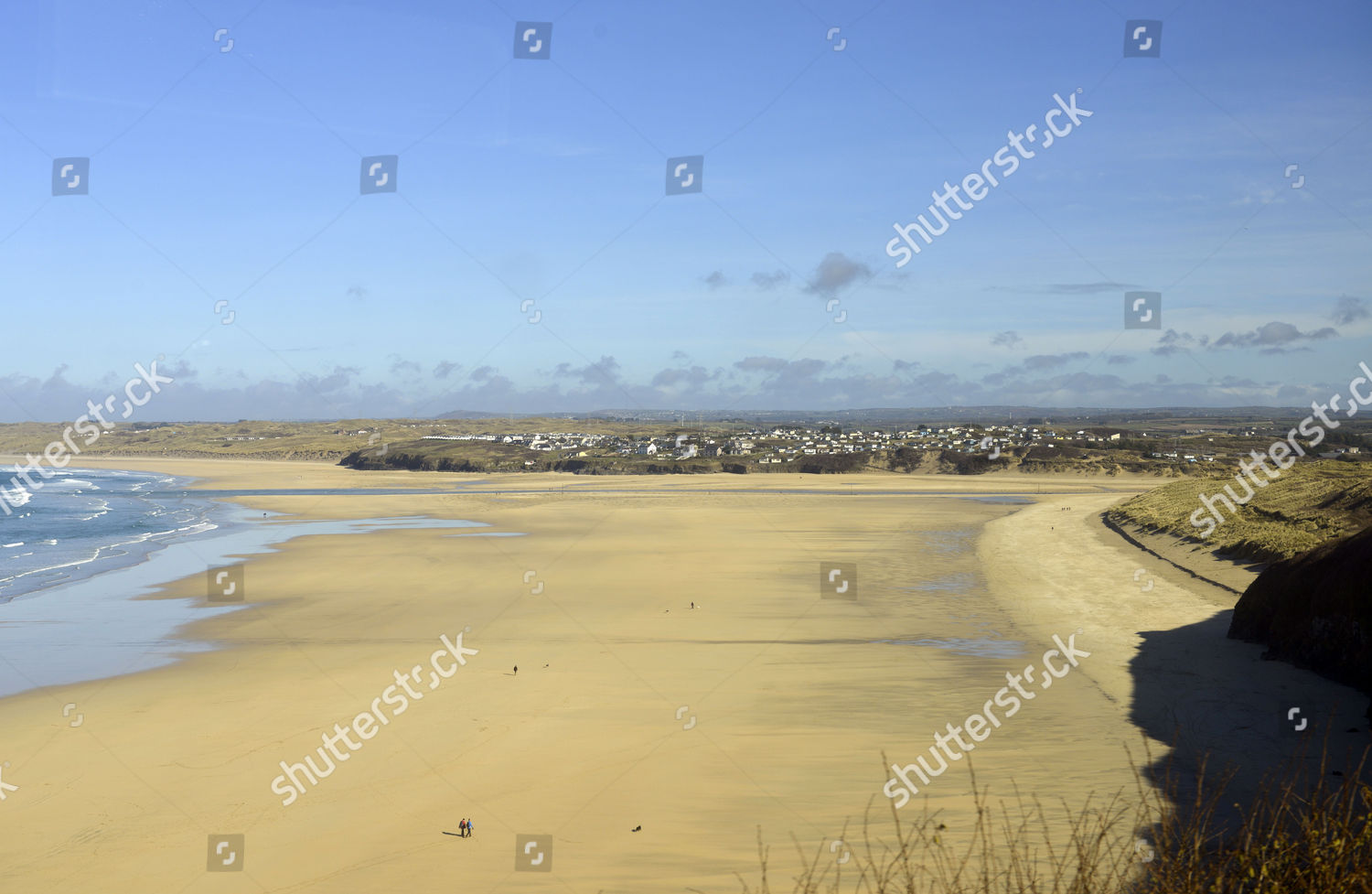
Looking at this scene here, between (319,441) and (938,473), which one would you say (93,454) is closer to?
(319,441)

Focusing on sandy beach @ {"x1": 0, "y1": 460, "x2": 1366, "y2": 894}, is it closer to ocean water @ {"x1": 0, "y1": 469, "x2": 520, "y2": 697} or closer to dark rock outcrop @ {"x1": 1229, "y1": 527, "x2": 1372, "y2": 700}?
dark rock outcrop @ {"x1": 1229, "y1": 527, "x2": 1372, "y2": 700}

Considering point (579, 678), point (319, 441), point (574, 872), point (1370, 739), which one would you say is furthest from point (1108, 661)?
point (319, 441)
